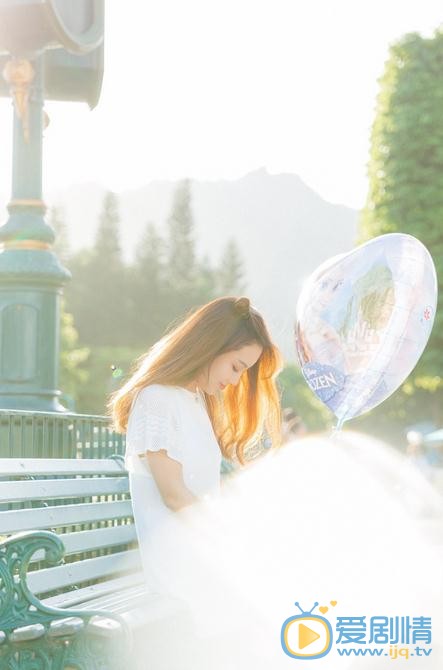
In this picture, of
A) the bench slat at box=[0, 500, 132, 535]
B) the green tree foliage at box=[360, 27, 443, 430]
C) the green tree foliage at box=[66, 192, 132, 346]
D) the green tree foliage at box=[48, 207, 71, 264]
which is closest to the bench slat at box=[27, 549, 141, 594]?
the bench slat at box=[0, 500, 132, 535]

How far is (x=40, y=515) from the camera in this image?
455cm

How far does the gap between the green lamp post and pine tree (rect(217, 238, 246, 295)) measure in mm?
87279

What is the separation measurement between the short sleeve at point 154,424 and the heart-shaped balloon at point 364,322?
168 centimetres

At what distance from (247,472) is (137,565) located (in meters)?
0.64

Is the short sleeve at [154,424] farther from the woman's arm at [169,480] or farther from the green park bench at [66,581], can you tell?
the green park bench at [66,581]

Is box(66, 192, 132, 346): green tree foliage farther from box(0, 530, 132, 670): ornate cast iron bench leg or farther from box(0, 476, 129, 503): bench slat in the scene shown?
box(0, 530, 132, 670): ornate cast iron bench leg

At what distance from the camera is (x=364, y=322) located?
612 cm

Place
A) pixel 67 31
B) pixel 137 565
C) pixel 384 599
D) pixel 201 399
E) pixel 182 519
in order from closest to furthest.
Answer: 1. pixel 182 519
2. pixel 201 399
3. pixel 137 565
4. pixel 384 599
5. pixel 67 31

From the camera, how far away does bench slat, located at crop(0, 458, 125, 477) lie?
443 cm

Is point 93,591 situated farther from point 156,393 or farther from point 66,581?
point 156,393

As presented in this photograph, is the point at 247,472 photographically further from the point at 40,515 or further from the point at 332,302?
the point at 40,515

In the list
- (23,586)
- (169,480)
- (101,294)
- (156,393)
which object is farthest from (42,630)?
(101,294)

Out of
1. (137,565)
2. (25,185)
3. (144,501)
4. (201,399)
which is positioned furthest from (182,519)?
(25,185)
